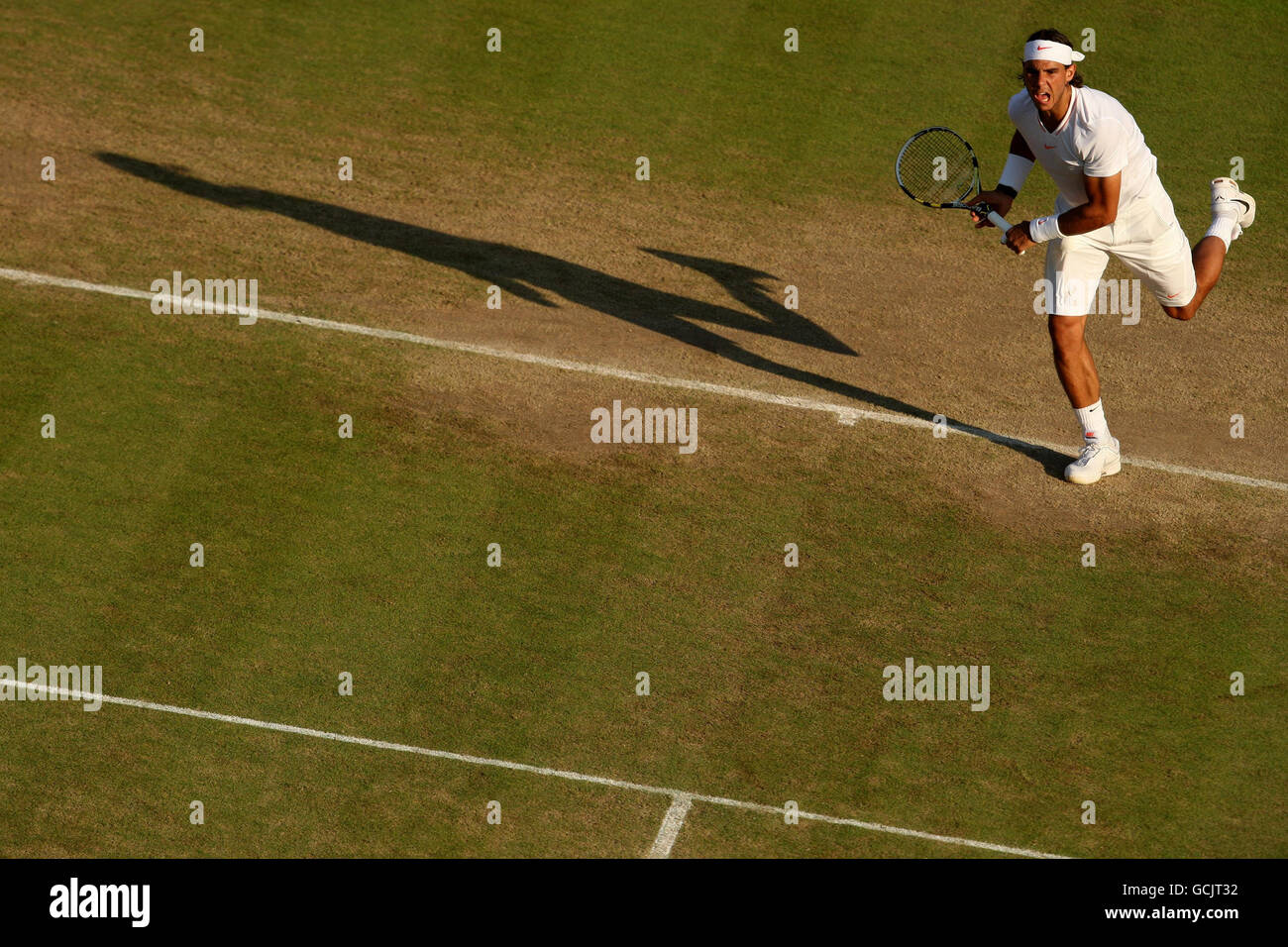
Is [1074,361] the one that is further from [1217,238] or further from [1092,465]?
[1217,238]

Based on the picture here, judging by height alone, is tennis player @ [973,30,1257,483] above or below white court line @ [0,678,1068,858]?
above

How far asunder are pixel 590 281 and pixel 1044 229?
4.60m

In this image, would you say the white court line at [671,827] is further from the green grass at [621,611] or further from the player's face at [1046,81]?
the player's face at [1046,81]

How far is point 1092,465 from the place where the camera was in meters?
12.2

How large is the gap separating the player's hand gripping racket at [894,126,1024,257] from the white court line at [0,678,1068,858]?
15.7 feet

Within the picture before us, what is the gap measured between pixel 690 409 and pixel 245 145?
597 centimetres

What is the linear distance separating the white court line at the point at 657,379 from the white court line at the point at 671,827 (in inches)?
160

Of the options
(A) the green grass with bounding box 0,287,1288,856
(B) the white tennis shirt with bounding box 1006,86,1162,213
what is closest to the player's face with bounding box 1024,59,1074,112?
(B) the white tennis shirt with bounding box 1006,86,1162,213

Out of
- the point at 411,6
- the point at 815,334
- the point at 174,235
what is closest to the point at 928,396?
the point at 815,334

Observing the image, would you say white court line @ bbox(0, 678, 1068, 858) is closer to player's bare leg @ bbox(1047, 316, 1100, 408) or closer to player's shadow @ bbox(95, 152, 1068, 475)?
player's bare leg @ bbox(1047, 316, 1100, 408)

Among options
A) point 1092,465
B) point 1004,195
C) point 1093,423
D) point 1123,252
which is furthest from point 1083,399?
point 1004,195

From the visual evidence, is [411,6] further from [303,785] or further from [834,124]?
[303,785]

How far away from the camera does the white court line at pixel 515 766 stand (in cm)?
981

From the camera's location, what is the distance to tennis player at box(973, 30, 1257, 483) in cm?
1108
